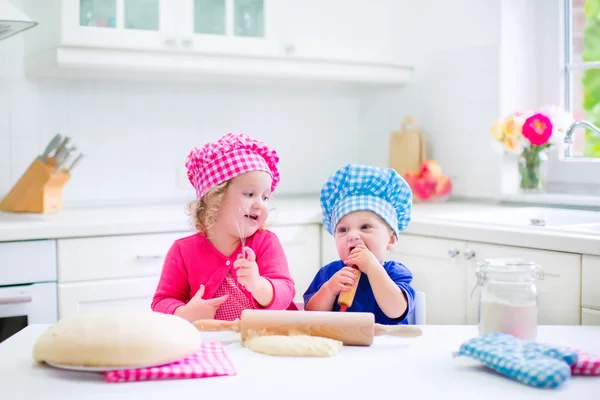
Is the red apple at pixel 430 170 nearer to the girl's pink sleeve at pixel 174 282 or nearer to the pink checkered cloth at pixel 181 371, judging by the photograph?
the girl's pink sleeve at pixel 174 282

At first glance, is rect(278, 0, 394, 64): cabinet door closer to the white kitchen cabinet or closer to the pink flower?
the white kitchen cabinet

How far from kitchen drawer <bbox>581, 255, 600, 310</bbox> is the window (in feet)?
3.36

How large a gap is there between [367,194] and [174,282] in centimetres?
47

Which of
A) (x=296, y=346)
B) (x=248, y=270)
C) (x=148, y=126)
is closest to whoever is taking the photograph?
(x=296, y=346)

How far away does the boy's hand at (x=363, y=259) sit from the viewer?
153 cm

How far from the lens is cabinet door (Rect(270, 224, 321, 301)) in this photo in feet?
9.43

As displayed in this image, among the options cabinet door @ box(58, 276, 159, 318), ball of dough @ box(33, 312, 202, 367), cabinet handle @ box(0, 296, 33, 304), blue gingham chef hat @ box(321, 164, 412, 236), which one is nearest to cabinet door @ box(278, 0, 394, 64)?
cabinet door @ box(58, 276, 159, 318)

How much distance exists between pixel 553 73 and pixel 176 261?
196 cm

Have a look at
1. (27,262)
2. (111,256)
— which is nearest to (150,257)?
(111,256)

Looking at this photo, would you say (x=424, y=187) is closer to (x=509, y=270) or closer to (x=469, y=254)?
(x=469, y=254)

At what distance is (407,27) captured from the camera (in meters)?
3.46

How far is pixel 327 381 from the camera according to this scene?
1054 mm

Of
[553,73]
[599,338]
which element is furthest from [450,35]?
[599,338]

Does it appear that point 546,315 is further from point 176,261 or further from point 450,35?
point 450,35
